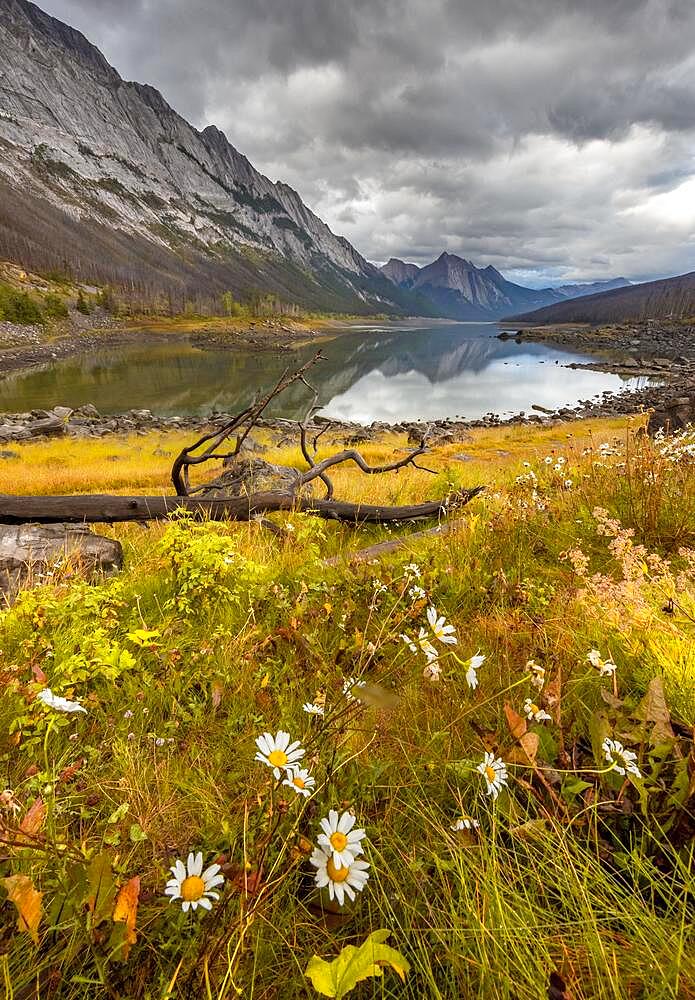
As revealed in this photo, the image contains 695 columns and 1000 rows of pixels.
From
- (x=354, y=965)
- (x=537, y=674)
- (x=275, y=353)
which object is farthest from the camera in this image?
(x=275, y=353)

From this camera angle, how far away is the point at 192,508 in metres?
5.88

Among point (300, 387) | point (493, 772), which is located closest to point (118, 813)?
point (493, 772)

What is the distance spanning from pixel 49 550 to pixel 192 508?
1650mm

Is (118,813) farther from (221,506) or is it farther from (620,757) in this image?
(221,506)

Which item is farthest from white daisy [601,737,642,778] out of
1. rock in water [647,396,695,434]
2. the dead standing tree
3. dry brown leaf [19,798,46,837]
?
rock in water [647,396,695,434]

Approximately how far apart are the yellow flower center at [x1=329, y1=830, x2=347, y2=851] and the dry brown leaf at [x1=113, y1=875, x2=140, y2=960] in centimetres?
43

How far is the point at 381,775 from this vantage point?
1.62 meters

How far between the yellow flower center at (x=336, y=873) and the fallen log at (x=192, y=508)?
4434 mm

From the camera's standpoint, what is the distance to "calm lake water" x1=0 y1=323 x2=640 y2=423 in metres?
41.3

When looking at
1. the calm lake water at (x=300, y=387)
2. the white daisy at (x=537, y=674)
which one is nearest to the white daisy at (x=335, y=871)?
the white daisy at (x=537, y=674)

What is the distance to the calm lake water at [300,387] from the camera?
136 feet

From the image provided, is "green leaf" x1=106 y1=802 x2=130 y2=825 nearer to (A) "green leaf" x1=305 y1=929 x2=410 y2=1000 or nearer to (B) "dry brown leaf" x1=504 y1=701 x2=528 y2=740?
(A) "green leaf" x1=305 y1=929 x2=410 y2=1000

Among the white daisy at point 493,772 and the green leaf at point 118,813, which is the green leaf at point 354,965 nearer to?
the white daisy at point 493,772

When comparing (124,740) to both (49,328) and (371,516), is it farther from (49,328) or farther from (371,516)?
(49,328)
